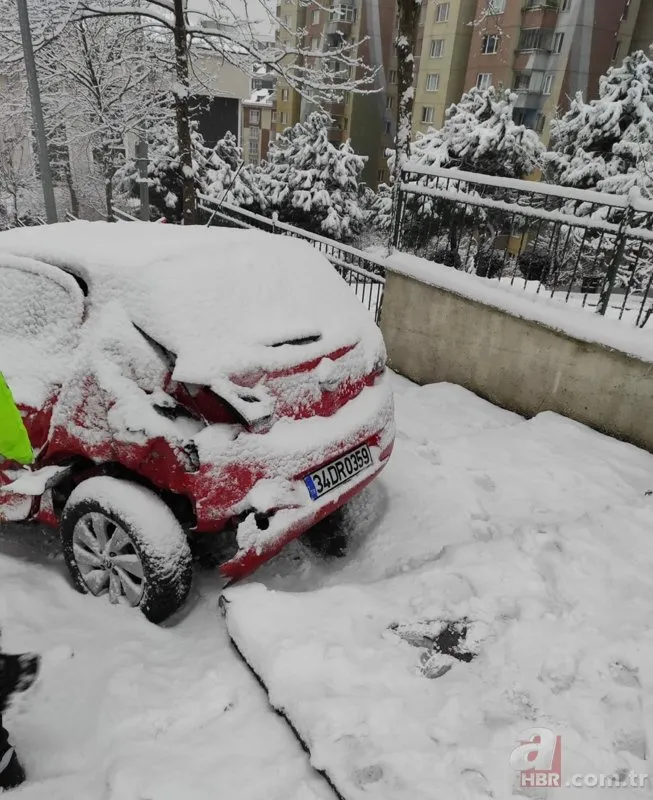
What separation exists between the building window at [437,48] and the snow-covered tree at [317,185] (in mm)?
12614

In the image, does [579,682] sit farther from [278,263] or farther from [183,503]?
[278,263]

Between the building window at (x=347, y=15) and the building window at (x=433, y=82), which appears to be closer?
the building window at (x=433, y=82)

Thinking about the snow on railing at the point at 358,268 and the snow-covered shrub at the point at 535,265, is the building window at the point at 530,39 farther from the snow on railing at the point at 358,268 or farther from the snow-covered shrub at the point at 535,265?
the snow-covered shrub at the point at 535,265

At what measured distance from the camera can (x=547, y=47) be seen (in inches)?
1055

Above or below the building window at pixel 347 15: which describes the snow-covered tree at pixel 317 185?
below

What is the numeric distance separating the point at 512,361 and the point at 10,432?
4383 mm

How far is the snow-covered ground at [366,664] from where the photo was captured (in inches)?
81.9

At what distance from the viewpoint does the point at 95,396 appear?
2.86 metres

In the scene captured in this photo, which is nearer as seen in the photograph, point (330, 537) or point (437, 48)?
point (330, 537)

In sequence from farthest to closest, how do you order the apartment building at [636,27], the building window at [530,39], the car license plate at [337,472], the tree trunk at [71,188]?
the apartment building at [636,27]
the building window at [530,39]
the tree trunk at [71,188]
the car license plate at [337,472]

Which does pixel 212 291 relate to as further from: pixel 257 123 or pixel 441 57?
pixel 257 123

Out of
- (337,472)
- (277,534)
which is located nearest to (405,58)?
(337,472)

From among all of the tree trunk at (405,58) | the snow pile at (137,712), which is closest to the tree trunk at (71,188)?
the tree trunk at (405,58)

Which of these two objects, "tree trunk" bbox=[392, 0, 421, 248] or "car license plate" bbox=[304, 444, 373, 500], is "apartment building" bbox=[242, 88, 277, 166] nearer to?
"tree trunk" bbox=[392, 0, 421, 248]
